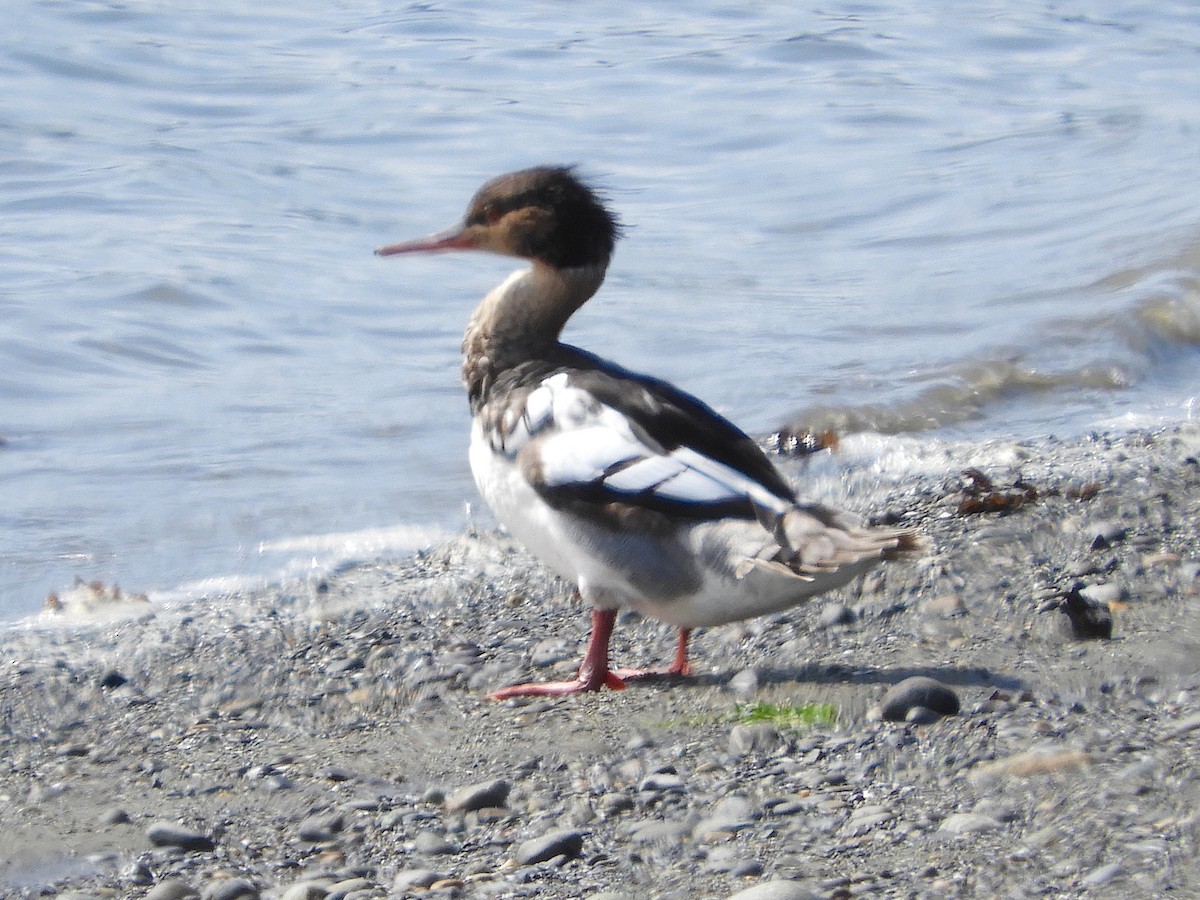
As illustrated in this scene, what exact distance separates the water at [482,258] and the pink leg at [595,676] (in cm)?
180

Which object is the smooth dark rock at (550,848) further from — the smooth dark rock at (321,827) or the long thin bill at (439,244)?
the long thin bill at (439,244)

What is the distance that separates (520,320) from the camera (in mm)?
4996

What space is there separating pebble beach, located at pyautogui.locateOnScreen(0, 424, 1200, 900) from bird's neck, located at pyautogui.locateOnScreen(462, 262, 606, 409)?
832 mm

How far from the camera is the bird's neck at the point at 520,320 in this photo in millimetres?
4957

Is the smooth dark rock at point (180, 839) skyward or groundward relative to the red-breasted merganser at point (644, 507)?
groundward

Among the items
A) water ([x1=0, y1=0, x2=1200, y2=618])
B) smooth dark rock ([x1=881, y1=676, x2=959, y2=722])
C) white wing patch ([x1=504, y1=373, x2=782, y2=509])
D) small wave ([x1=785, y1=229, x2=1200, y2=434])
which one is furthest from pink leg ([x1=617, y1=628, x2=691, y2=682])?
small wave ([x1=785, y1=229, x2=1200, y2=434])

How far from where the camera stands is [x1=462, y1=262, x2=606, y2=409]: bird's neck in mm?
4957

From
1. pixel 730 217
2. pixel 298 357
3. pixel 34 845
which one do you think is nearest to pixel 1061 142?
pixel 730 217

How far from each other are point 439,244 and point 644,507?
1.58 m

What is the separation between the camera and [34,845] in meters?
3.72

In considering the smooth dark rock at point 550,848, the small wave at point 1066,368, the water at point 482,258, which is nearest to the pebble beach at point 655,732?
the smooth dark rock at point 550,848

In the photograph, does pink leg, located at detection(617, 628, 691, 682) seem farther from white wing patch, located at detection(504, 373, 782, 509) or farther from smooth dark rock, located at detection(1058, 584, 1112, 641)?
smooth dark rock, located at detection(1058, 584, 1112, 641)

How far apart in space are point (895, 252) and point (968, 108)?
5072 millimetres

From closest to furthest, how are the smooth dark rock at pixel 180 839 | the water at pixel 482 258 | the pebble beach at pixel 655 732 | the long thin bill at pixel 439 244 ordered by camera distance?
1. the pebble beach at pixel 655 732
2. the smooth dark rock at pixel 180 839
3. the long thin bill at pixel 439 244
4. the water at pixel 482 258
